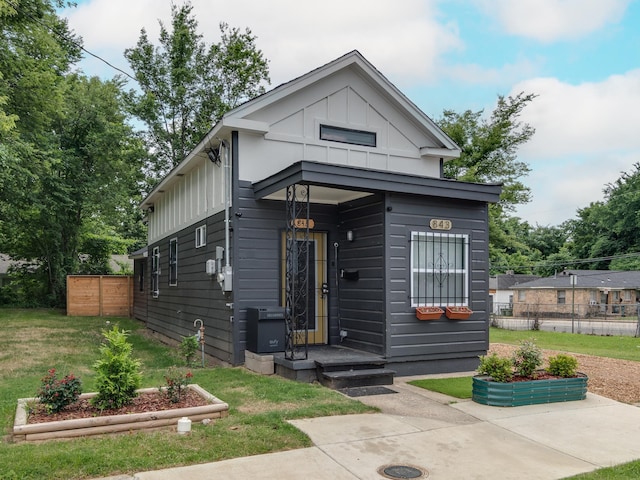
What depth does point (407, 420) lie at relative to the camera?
547cm

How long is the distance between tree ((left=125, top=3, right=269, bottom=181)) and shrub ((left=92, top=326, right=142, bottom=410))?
22.3 m

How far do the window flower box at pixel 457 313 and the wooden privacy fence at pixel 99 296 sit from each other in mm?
15228

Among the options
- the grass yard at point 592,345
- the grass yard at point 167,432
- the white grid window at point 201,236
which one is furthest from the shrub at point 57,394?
the grass yard at point 592,345

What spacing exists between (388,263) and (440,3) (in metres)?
5.80

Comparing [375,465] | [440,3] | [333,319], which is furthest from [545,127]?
[375,465]

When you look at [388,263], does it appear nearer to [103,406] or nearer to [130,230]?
[103,406]

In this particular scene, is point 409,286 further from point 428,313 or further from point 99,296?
point 99,296

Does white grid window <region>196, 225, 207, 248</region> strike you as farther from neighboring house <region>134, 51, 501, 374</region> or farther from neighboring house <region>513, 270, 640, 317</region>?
neighboring house <region>513, 270, 640, 317</region>

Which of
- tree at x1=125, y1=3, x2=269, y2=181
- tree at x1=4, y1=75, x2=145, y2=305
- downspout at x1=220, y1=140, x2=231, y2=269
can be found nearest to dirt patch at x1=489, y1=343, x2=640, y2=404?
downspout at x1=220, y1=140, x2=231, y2=269

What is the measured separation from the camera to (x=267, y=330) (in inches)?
311

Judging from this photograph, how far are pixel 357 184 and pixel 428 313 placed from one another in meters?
2.36

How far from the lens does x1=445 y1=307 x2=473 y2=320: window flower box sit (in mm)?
8406

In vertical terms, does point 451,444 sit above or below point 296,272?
below

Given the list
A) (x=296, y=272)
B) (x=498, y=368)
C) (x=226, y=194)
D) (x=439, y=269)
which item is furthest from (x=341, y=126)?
(x=498, y=368)
